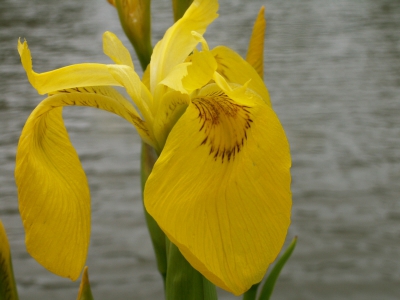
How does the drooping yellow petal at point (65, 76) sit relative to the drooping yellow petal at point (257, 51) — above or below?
above

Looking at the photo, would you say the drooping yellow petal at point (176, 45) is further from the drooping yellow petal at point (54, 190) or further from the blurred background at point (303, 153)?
the blurred background at point (303, 153)

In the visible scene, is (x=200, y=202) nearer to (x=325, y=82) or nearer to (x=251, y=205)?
(x=251, y=205)

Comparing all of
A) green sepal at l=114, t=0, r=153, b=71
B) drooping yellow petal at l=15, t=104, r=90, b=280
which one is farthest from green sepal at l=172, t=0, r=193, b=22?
drooping yellow petal at l=15, t=104, r=90, b=280

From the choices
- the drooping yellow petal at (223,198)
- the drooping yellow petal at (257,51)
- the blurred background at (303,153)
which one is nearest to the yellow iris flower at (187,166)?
the drooping yellow petal at (223,198)

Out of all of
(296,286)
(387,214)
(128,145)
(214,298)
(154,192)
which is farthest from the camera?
(128,145)

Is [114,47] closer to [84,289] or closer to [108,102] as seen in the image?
[108,102]

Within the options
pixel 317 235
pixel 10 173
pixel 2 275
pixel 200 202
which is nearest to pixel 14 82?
pixel 10 173

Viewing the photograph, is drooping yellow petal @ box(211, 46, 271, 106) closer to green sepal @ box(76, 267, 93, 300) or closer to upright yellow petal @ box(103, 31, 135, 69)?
upright yellow petal @ box(103, 31, 135, 69)
